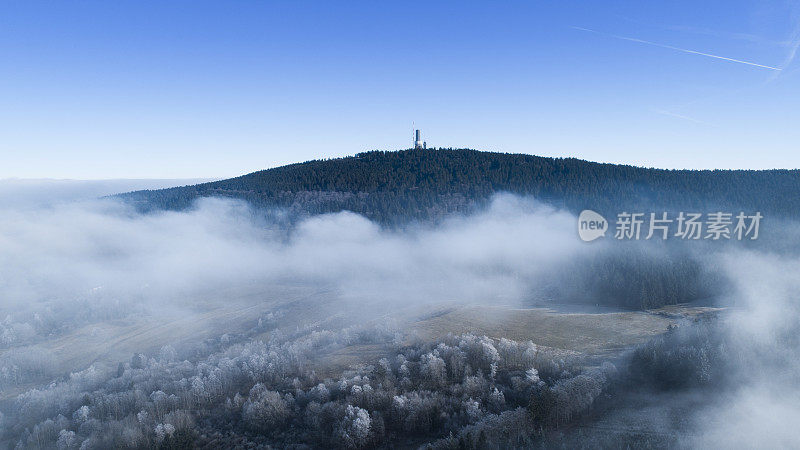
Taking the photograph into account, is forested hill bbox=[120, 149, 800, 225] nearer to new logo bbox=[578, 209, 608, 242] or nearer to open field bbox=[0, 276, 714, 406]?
new logo bbox=[578, 209, 608, 242]

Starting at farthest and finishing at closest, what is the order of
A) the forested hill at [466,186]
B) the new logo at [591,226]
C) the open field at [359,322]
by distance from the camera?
the forested hill at [466,186]
the new logo at [591,226]
the open field at [359,322]

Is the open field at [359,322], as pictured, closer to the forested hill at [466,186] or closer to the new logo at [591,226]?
the new logo at [591,226]

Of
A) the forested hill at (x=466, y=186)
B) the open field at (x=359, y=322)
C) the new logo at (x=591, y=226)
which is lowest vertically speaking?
the open field at (x=359, y=322)

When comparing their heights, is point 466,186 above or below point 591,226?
above

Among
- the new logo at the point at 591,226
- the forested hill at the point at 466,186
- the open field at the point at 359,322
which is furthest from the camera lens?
the forested hill at the point at 466,186

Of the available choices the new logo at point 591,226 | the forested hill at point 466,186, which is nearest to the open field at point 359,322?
the new logo at point 591,226

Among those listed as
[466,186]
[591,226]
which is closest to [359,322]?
[591,226]

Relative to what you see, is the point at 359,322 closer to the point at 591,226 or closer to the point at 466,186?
the point at 591,226

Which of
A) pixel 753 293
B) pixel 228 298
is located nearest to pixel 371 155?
pixel 228 298

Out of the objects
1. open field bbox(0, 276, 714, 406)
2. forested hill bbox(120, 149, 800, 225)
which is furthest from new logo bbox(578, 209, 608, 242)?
open field bbox(0, 276, 714, 406)
